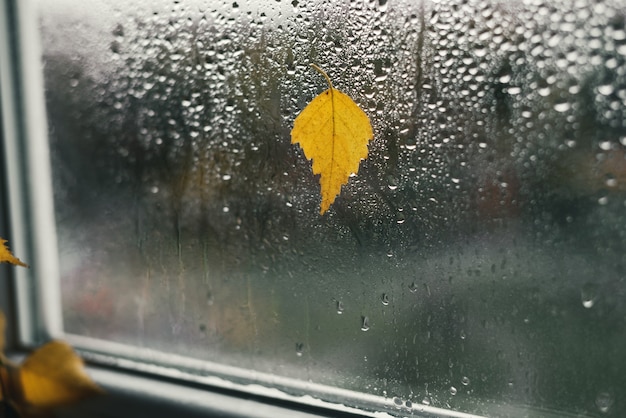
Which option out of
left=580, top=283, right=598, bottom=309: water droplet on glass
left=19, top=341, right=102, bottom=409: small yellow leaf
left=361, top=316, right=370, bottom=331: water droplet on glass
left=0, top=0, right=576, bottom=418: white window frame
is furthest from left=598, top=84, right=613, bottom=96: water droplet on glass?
left=19, top=341, right=102, bottom=409: small yellow leaf

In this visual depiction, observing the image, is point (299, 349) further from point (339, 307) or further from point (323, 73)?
point (323, 73)

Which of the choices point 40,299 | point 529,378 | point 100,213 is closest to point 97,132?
point 100,213

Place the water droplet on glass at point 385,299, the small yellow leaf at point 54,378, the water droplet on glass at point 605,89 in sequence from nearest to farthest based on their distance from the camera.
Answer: the water droplet on glass at point 605,89 → the water droplet on glass at point 385,299 → the small yellow leaf at point 54,378

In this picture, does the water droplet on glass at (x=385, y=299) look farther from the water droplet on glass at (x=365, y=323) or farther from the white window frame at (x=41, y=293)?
the white window frame at (x=41, y=293)

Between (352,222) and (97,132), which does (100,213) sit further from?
(352,222)

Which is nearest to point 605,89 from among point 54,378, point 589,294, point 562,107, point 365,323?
point 562,107

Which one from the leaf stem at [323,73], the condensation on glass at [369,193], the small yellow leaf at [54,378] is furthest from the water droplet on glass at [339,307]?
the small yellow leaf at [54,378]
